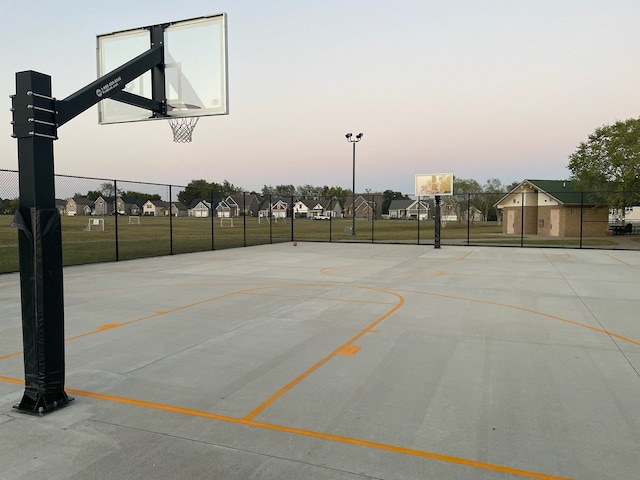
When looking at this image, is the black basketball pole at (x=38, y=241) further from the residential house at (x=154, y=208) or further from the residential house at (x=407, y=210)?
the residential house at (x=407, y=210)

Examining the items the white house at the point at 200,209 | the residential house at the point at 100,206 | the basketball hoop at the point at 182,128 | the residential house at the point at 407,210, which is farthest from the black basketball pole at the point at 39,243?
the residential house at the point at 407,210

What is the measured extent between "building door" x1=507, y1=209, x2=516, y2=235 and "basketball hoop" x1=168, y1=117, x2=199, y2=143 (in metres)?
42.4

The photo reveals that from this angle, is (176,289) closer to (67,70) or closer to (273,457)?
(67,70)

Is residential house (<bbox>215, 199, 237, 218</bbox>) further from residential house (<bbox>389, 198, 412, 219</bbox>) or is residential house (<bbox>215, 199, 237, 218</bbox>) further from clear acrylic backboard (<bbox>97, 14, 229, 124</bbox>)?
clear acrylic backboard (<bbox>97, 14, 229, 124</bbox>)

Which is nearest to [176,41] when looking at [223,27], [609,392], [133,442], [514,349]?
[223,27]

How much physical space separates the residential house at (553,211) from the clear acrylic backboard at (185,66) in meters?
32.8

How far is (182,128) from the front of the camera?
363 inches

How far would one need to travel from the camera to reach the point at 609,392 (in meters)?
4.94

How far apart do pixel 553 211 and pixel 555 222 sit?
1.00 m

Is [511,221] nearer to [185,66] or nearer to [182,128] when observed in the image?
[182,128]

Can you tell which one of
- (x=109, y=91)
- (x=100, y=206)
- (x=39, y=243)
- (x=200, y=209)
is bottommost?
(x=39, y=243)

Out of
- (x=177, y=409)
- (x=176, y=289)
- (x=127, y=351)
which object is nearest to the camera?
(x=177, y=409)

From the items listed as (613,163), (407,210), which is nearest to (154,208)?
(407,210)

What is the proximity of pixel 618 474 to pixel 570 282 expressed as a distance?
10.8 meters
